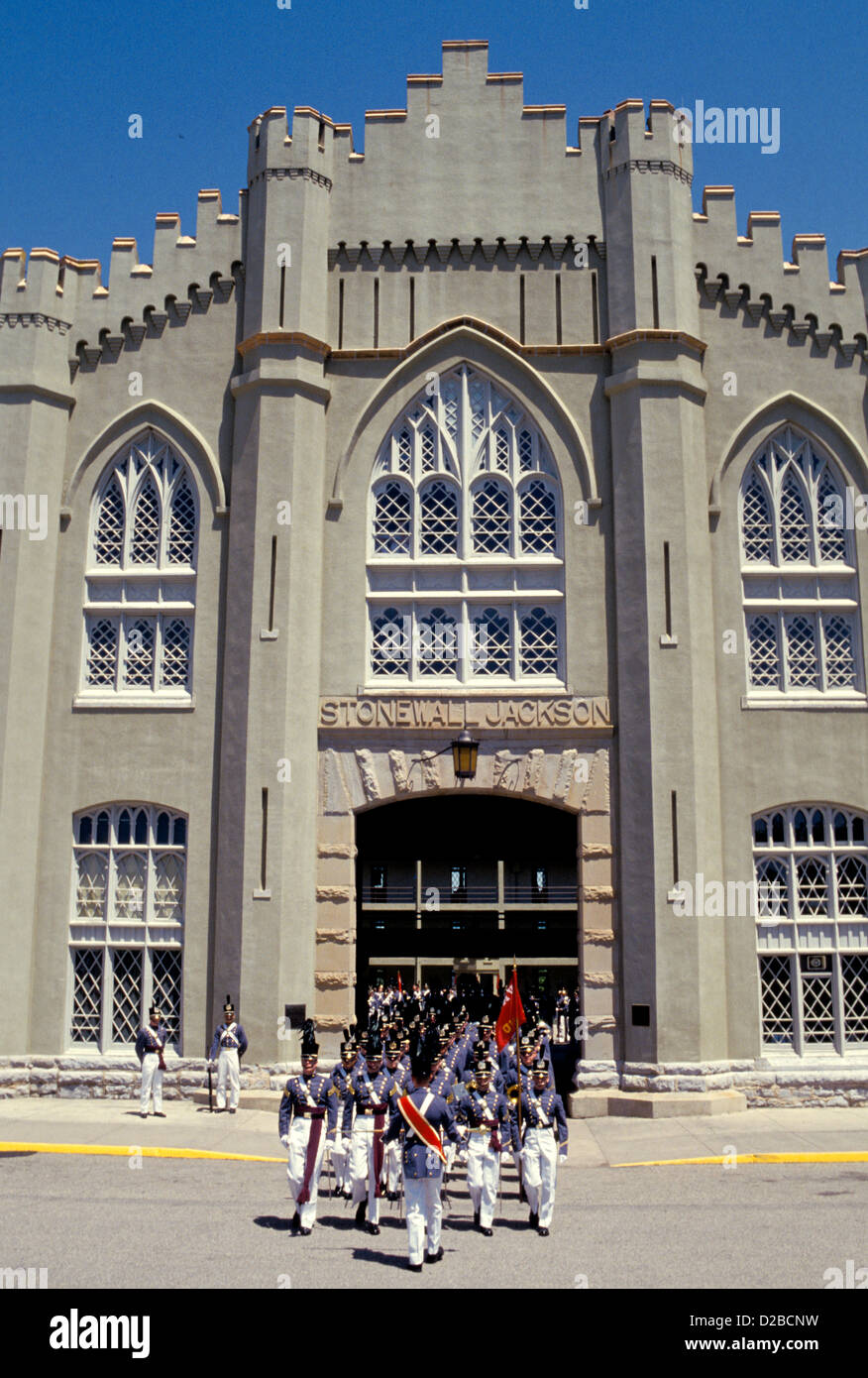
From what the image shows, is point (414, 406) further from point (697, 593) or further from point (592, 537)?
point (697, 593)

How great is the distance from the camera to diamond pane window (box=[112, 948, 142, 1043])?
1862 cm

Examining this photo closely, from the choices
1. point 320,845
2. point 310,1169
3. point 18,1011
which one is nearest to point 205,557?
point 320,845

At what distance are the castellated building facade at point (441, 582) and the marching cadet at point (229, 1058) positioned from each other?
45cm

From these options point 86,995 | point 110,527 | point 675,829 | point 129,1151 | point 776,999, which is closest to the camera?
point 129,1151

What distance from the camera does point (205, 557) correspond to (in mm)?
19641

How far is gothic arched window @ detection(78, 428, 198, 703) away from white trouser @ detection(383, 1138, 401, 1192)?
8.78m

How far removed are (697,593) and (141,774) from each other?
926 centimetres

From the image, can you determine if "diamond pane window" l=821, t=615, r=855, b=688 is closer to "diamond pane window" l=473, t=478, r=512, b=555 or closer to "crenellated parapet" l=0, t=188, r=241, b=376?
"diamond pane window" l=473, t=478, r=512, b=555

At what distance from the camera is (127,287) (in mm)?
20703

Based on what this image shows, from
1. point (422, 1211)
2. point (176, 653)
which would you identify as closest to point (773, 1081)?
point (422, 1211)

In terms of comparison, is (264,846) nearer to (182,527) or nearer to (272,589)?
(272,589)

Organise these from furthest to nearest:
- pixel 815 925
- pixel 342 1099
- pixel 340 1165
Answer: pixel 815 925 < pixel 340 1165 < pixel 342 1099

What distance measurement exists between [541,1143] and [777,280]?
1507 centimetres

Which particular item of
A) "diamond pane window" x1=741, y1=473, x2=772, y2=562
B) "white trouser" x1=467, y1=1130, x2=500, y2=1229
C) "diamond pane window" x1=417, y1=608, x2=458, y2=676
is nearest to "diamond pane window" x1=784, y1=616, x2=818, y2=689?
"diamond pane window" x1=741, y1=473, x2=772, y2=562
